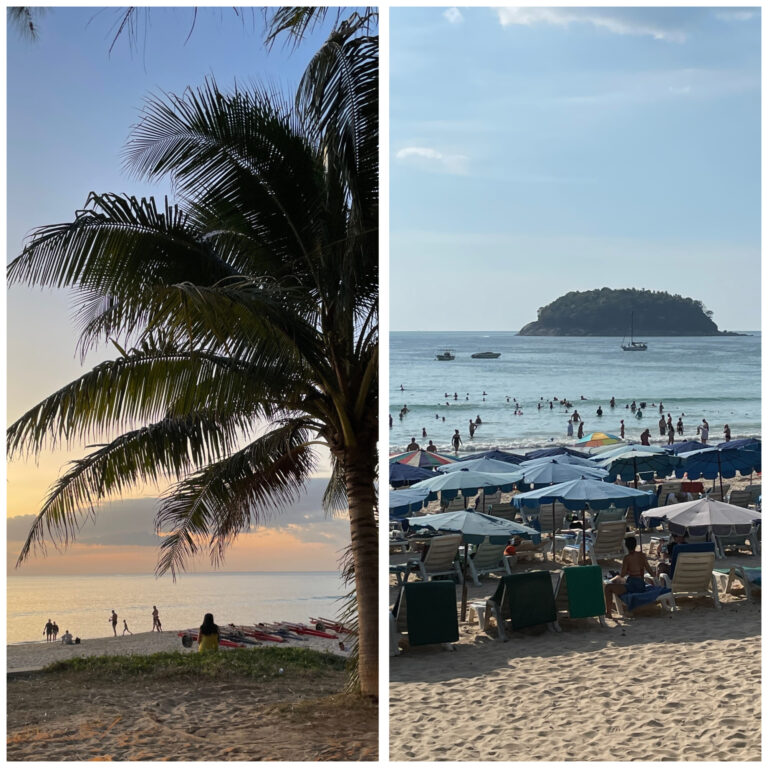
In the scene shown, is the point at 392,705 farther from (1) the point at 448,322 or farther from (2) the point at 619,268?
(2) the point at 619,268

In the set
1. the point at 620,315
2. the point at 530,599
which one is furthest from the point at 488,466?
the point at 620,315

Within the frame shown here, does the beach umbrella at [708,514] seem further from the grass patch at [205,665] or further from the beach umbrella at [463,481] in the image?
the grass patch at [205,665]

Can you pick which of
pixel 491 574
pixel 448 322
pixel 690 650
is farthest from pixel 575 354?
pixel 690 650

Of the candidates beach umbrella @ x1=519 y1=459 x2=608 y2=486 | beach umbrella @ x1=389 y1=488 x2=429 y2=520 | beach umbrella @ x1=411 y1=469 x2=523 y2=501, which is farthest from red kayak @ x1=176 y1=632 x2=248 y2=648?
beach umbrella @ x1=519 y1=459 x2=608 y2=486

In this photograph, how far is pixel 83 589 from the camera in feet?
37.5

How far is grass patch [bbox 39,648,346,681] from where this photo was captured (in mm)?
8758

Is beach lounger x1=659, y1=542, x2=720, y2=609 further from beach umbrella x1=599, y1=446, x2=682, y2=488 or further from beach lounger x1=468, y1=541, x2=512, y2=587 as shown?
beach umbrella x1=599, y1=446, x2=682, y2=488

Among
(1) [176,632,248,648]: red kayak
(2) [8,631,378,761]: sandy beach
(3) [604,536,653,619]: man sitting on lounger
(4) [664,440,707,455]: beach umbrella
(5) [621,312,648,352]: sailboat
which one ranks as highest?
(5) [621,312,648,352]: sailboat

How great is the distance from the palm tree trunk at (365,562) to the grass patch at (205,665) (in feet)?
8.84

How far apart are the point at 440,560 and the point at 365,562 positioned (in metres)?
3.30

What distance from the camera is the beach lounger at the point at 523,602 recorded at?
279 inches

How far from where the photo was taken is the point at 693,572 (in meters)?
7.90

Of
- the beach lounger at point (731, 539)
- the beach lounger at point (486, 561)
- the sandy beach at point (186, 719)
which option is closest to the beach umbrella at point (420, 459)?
A: the beach lounger at point (731, 539)

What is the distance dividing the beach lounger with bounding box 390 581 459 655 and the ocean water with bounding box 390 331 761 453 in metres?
28.8
